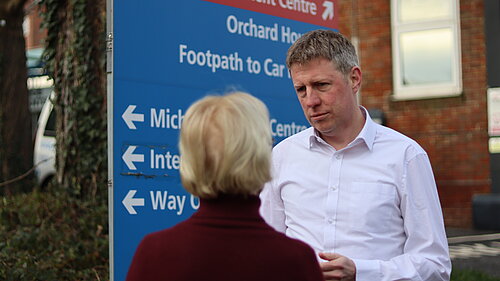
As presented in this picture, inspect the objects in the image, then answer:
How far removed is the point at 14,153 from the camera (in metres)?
10.7

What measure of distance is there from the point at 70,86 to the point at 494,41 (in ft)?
22.4

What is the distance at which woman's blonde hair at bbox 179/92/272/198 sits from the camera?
1.93 m

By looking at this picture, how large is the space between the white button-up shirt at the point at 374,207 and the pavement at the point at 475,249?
5.00m

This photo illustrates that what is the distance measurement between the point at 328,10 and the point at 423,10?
738cm

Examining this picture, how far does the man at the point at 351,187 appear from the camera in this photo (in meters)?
2.74

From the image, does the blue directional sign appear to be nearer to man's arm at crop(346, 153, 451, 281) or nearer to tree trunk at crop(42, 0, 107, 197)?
man's arm at crop(346, 153, 451, 281)

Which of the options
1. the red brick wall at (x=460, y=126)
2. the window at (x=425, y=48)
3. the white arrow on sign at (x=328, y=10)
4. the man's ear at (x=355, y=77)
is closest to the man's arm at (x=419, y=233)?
the man's ear at (x=355, y=77)

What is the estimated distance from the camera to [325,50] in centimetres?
280

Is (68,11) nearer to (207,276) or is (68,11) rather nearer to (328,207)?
(328,207)

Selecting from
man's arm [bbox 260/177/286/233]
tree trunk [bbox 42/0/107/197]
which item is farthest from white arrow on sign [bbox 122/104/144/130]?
tree trunk [bbox 42/0/107/197]

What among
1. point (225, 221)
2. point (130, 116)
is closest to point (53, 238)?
point (130, 116)

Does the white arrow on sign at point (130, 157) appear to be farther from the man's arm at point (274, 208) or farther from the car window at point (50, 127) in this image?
the car window at point (50, 127)

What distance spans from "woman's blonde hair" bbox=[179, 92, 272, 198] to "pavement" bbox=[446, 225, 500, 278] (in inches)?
235

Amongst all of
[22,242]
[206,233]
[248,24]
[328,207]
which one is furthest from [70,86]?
[206,233]
